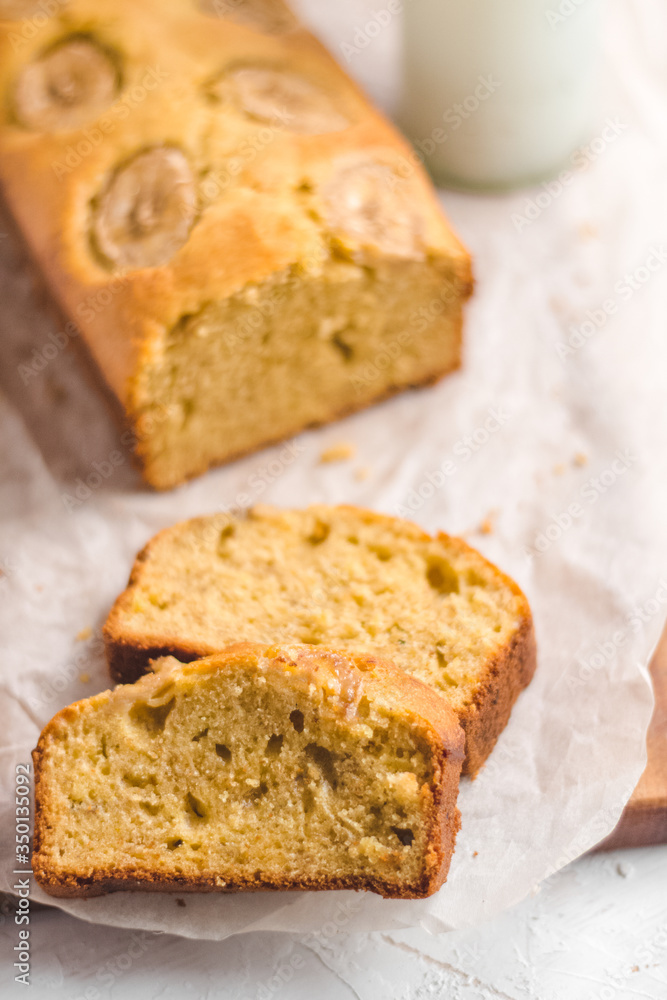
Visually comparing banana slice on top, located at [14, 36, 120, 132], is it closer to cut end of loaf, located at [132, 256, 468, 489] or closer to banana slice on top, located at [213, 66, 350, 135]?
banana slice on top, located at [213, 66, 350, 135]

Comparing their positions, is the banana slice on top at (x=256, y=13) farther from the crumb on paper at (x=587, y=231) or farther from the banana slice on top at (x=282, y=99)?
the crumb on paper at (x=587, y=231)

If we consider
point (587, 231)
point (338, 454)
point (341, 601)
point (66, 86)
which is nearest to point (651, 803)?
point (341, 601)

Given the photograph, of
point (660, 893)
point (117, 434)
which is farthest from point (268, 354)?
point (660, 893)

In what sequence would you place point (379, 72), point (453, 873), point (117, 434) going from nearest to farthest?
point (453, 873), point (117, 434), point (379, 72)

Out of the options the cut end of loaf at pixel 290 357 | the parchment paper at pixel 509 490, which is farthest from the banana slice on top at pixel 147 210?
the parchment paper at pixel 509 490

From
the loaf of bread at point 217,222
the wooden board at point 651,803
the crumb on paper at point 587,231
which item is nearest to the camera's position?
the wooden board at point 651,803

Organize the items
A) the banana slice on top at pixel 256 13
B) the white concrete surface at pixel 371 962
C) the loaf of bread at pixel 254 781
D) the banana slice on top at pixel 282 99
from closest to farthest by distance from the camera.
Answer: the loaf of bread at pixel 254 781, the white concrete surface at pixel 371 962, the banana slice on top at pixel 282 99, the banana slice on top at pixel 256 13

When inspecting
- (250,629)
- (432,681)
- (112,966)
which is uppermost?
(432,681)

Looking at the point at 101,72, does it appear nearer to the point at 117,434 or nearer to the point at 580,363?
the point at 117,434
